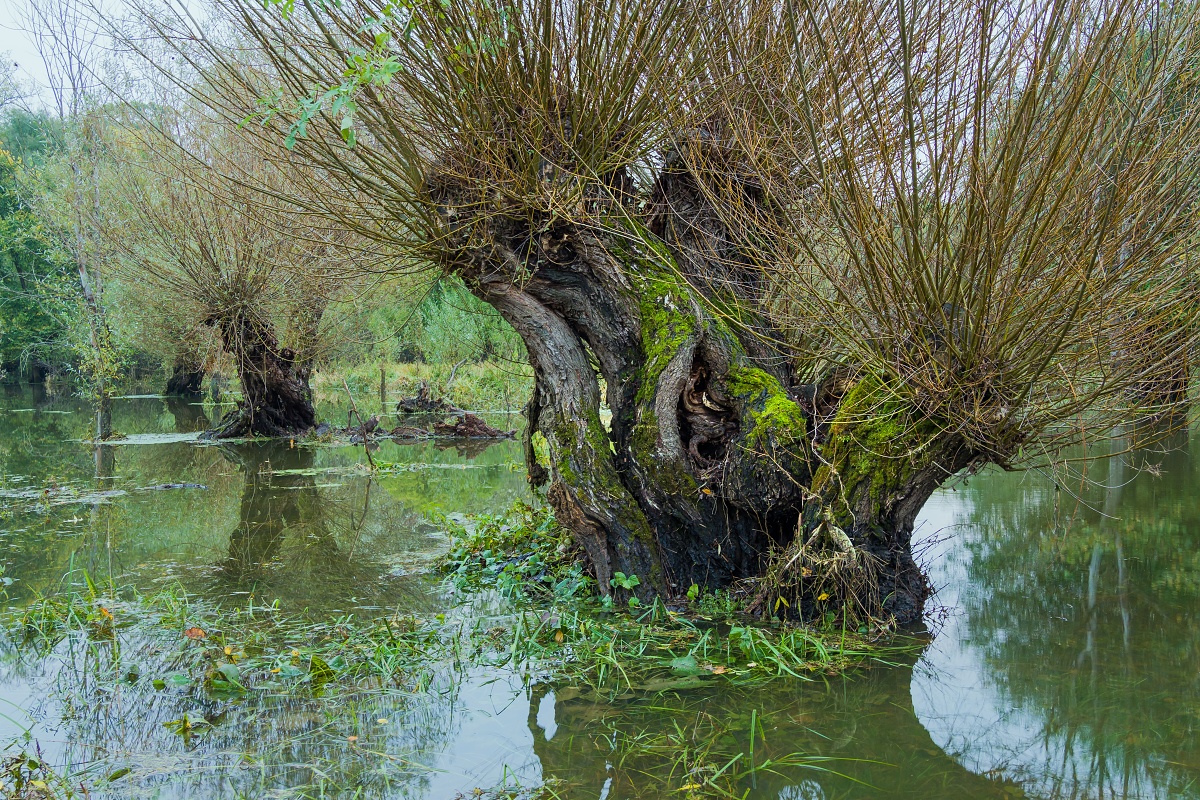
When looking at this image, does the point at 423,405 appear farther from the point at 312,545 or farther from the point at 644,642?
the point at 644,642

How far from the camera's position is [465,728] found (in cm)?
405

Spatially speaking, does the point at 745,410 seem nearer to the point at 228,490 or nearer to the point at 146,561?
the point at 146,561

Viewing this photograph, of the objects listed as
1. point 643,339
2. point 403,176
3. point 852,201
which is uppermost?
point 403,176

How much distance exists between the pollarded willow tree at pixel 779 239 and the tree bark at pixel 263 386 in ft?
32.4

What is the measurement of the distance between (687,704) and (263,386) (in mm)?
14744

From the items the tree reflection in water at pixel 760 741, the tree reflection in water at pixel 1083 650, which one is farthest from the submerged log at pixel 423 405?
the tree reflection in water at pixel 760 741

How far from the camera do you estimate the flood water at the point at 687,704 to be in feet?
11.7

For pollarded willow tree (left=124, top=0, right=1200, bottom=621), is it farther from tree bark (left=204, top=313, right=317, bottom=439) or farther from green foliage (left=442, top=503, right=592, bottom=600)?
tree bark (left=204, top=313, right=317, bottom=439)

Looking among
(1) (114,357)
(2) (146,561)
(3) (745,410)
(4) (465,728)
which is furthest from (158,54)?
(4) (465,728)

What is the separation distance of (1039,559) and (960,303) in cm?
357

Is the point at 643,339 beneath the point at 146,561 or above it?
above

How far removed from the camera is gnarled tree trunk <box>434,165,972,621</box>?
17.8 feet

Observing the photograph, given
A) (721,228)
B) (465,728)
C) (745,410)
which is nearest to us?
(465,728)

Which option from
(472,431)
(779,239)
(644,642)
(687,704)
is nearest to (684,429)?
(779,239)
